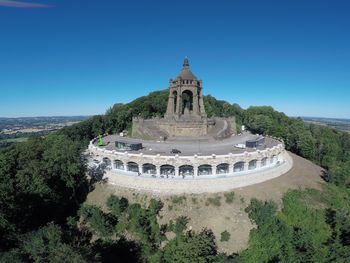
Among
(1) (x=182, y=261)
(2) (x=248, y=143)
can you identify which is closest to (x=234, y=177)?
(2) (x=248, y=143)

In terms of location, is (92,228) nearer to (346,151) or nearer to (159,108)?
(159,108)

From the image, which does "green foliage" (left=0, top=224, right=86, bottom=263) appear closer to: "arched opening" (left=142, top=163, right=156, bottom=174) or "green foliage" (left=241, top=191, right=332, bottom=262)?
"arched opening" (left=142, top=163, right=156, bottom=174)

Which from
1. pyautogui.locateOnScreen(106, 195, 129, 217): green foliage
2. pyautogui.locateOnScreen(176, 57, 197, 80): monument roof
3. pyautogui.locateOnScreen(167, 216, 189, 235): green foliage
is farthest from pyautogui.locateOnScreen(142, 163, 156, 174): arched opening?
pyautogui.locateOnScreen(176, 57, 197, 80): monument roof

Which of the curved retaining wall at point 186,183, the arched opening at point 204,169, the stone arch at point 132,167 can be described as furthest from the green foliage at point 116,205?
the arched opening at point 204,169

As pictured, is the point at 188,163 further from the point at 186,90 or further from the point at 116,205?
the point at 186,90

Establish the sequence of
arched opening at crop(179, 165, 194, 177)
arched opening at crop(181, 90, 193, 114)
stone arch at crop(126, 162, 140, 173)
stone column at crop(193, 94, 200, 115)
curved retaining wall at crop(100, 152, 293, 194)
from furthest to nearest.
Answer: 1. arched opening at crop(181, 90, 193, 114)
2. stone column at crop(193, 94, 200, 115)
3. stone arch at crop(126, 162, 140, 173)
4. arched opening at crop(179, 165, 194, 177)
5. curved retaining wall at crop(100, 152, 293, 194)

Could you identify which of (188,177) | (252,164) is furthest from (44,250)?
(252,164)

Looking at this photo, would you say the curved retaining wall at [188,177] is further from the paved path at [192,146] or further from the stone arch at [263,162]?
the paved path at [192,146]
